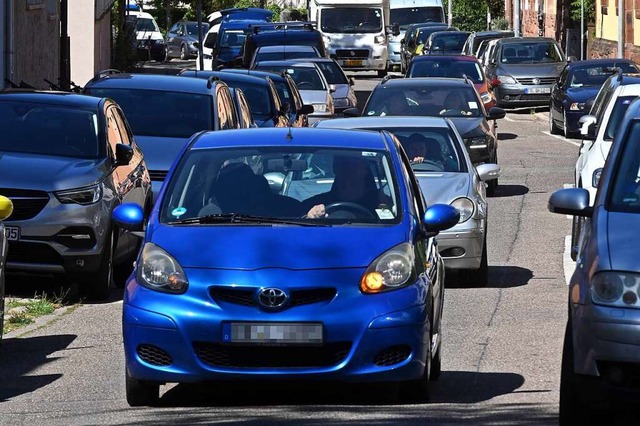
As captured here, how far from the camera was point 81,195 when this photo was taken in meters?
13.4

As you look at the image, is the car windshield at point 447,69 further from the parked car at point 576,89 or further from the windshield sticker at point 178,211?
the windshield sticker at point 178,211

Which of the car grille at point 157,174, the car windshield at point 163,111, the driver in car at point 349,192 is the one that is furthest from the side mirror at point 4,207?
the car windshield at point 163,111

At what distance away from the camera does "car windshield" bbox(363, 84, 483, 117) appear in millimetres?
22000

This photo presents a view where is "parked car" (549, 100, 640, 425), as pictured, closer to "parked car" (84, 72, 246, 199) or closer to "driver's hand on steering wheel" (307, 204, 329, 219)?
"driver's hand on steering wheel" (307, 204, 329, 219)

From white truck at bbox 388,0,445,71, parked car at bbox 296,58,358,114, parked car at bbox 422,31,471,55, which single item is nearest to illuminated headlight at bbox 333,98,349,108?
parked car at bbox 296,58,358,114

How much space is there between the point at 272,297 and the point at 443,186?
258 inches

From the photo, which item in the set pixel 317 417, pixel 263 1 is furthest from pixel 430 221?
pixel 263 1

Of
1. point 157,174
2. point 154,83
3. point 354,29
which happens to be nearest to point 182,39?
point 354,29

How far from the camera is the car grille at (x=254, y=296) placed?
8.16m

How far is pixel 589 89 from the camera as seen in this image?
32.1m

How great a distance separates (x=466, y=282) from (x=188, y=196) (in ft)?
18.5

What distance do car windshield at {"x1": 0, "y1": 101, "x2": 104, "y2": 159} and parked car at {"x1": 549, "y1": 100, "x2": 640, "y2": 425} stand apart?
7.53 meters

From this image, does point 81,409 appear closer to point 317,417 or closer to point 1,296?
point 317,417

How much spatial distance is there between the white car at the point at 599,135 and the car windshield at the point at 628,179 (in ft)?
22.4
